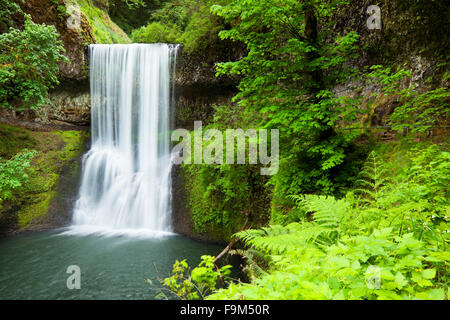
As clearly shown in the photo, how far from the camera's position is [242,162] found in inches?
295

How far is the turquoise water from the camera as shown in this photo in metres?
5.80

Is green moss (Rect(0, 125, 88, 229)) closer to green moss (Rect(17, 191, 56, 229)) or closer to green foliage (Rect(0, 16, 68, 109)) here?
green moss (Rect(17, 191, 56, 229))

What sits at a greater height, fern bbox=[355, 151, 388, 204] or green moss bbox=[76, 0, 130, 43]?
green moss bbox=[76, 0, 130, 43]

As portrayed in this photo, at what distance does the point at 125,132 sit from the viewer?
14055 mm

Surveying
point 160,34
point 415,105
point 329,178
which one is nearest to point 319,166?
point 329,178

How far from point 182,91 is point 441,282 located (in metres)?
13.7

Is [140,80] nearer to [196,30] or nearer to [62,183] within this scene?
[196,30]

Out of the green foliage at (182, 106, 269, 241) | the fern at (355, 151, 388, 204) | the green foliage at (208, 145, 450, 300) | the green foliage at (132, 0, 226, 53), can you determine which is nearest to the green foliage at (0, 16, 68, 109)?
the green foliage at (182, 106, 269, 241)

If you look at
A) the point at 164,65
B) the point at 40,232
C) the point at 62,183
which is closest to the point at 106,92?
the point at 164,65

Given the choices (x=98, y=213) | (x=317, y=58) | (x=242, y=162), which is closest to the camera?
(x=317, y=58)

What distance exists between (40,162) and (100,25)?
11134 mm

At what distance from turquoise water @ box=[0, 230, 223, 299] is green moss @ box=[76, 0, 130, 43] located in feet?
41.6

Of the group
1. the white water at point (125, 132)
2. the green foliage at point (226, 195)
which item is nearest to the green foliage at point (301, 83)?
the green foliage at point (226, 195)

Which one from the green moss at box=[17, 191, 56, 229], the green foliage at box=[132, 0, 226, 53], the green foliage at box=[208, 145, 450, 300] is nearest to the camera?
the green foliage at box=[208, 145, 450, 300]
